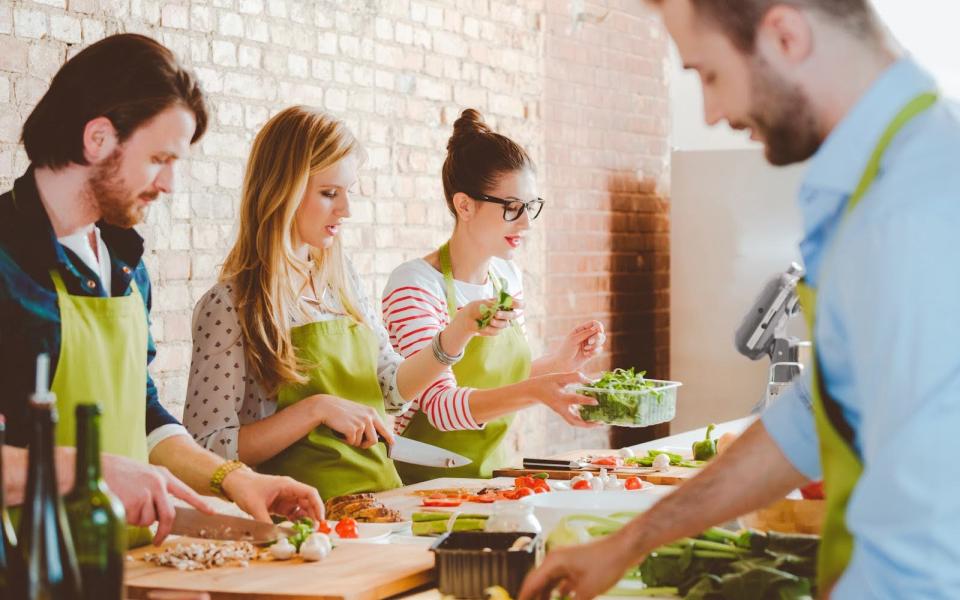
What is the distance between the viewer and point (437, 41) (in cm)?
550

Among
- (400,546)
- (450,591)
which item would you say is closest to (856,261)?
(450,591)

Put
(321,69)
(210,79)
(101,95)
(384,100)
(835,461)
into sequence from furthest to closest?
(384,100), (321,69), (210,79), (101,95), (835,461)

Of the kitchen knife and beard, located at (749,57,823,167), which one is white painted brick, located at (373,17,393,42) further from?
beard, located at (749,57,823,167)

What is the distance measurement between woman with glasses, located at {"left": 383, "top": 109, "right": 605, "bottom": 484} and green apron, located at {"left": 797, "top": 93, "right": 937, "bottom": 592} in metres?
2.03

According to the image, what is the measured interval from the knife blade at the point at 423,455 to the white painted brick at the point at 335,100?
5.28ft

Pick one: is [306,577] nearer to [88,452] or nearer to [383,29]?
[88,452]

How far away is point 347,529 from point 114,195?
0.82 metres

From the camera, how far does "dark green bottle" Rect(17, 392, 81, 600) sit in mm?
1396

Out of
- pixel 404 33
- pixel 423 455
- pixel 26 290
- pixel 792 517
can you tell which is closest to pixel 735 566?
pixel 792 517

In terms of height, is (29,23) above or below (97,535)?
above

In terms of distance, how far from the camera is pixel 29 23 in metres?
3.47

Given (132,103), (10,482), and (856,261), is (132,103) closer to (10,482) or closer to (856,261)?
(10,482)

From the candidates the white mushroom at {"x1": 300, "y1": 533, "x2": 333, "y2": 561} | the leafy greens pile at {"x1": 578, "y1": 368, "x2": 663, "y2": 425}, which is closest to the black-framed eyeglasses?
the leafy greens pile at {"x1": 578, "y1": 368, "x2": 663, "y2": 425}

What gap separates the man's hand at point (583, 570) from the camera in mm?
1680
